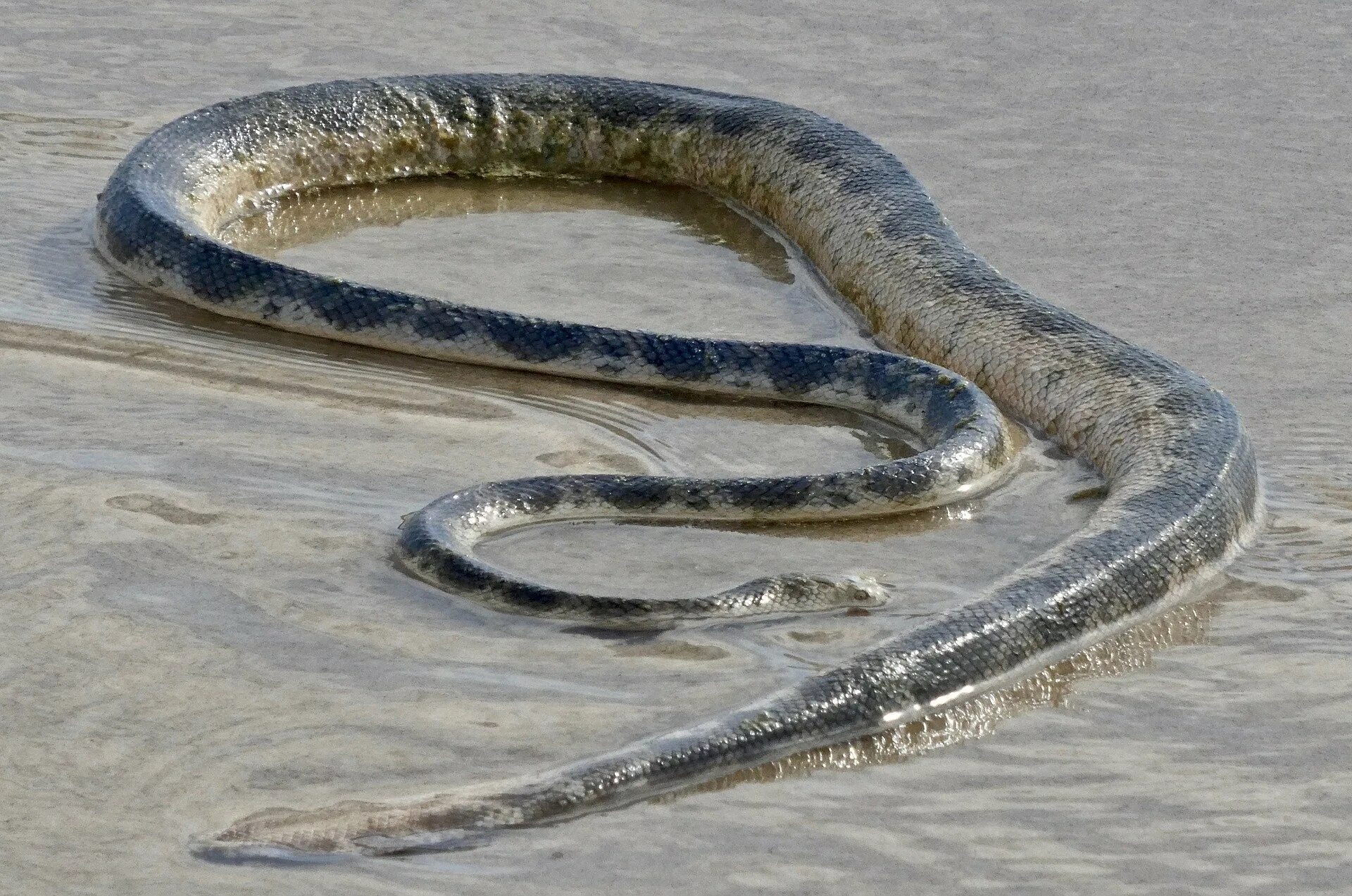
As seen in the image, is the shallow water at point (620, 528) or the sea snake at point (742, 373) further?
the sea snake at point (742, 373)

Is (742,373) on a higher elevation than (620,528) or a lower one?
higher

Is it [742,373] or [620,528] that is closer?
[620,528]

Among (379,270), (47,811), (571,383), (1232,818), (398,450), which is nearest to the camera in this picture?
(47,811)

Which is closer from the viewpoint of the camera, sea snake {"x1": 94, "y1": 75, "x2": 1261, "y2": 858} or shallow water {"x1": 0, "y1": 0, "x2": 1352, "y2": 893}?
shallow water {"x1": 0, "y1": 0, "x2": 1352, "y2": 893}

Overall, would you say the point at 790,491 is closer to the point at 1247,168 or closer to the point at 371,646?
the point at 371,646

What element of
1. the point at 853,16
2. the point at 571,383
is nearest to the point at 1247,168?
the point at 853,16
